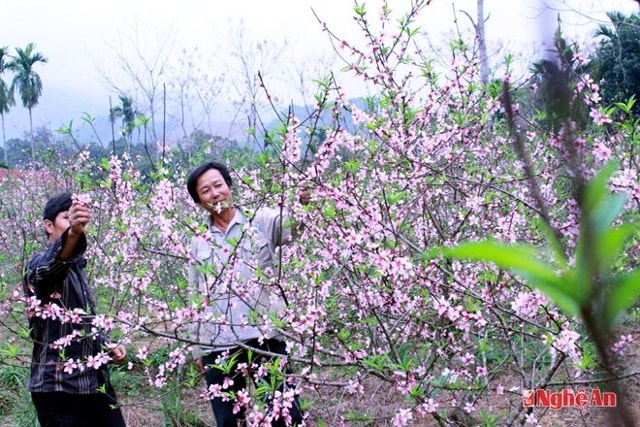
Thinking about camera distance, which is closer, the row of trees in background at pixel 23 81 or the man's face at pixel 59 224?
the man's face at pixel 59 224

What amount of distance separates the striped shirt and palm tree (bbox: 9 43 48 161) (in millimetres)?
32193

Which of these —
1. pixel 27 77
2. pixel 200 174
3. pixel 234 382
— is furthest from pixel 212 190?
pixel 27 77

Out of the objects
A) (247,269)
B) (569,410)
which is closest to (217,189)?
(247,269)

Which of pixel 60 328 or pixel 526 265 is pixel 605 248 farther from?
pixel 60 328

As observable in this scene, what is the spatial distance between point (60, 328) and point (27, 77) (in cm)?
3571

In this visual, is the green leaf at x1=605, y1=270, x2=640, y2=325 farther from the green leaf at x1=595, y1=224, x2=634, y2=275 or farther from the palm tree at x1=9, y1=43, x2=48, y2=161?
the palm tree at x1=9, y1=43, x2=48, y2=161

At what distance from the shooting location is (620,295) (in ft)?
1.07

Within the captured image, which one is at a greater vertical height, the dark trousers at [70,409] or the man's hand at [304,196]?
the man's hand at [304,196]

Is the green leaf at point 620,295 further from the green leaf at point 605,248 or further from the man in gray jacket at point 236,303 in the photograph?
the man in gray jacket at point 236,303

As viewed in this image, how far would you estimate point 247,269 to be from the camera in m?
3.17

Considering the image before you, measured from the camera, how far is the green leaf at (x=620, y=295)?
12.7 inches

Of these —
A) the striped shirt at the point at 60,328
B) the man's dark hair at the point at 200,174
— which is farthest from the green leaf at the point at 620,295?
the man's dark hair at the point at 200,174

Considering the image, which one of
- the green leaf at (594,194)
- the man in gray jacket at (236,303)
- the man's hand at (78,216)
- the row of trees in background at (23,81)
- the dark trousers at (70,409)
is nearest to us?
the green leaf at (594,194)

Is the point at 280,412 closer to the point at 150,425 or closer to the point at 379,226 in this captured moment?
the point at 379,226
